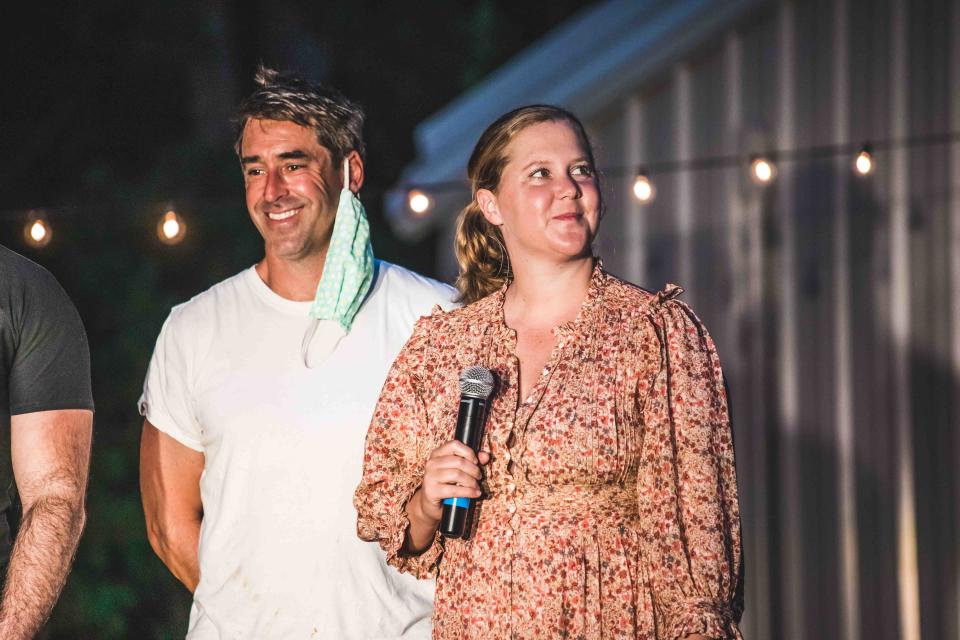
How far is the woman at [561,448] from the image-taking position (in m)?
2.58

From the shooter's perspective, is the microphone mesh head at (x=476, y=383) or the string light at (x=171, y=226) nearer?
the microphone mesh head at (x=476, y=383)

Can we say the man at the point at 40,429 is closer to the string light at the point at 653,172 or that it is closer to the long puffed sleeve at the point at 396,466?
the long puffed sleeve at the point at 396,466

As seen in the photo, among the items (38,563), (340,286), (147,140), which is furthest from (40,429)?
(147,140)

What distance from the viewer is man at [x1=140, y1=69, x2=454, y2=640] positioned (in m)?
3.46

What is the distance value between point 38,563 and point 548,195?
1414 mm

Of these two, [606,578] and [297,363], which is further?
[297,363]

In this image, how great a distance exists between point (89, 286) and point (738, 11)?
416cm

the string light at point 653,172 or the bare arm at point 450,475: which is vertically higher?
the string light at point 653,172

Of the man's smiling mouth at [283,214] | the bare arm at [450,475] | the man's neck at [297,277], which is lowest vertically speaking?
the bare arm at [450,475]

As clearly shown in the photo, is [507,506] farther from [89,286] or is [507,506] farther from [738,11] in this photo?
[89,286]

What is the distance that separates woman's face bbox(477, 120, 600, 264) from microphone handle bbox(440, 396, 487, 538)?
16.8 inches

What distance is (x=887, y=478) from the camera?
5934 millimetres

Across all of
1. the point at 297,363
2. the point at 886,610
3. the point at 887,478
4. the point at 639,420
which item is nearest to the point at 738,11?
the point at 887,478

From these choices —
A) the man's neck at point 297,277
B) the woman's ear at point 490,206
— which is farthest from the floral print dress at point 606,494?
the man's neck at point 297,277
